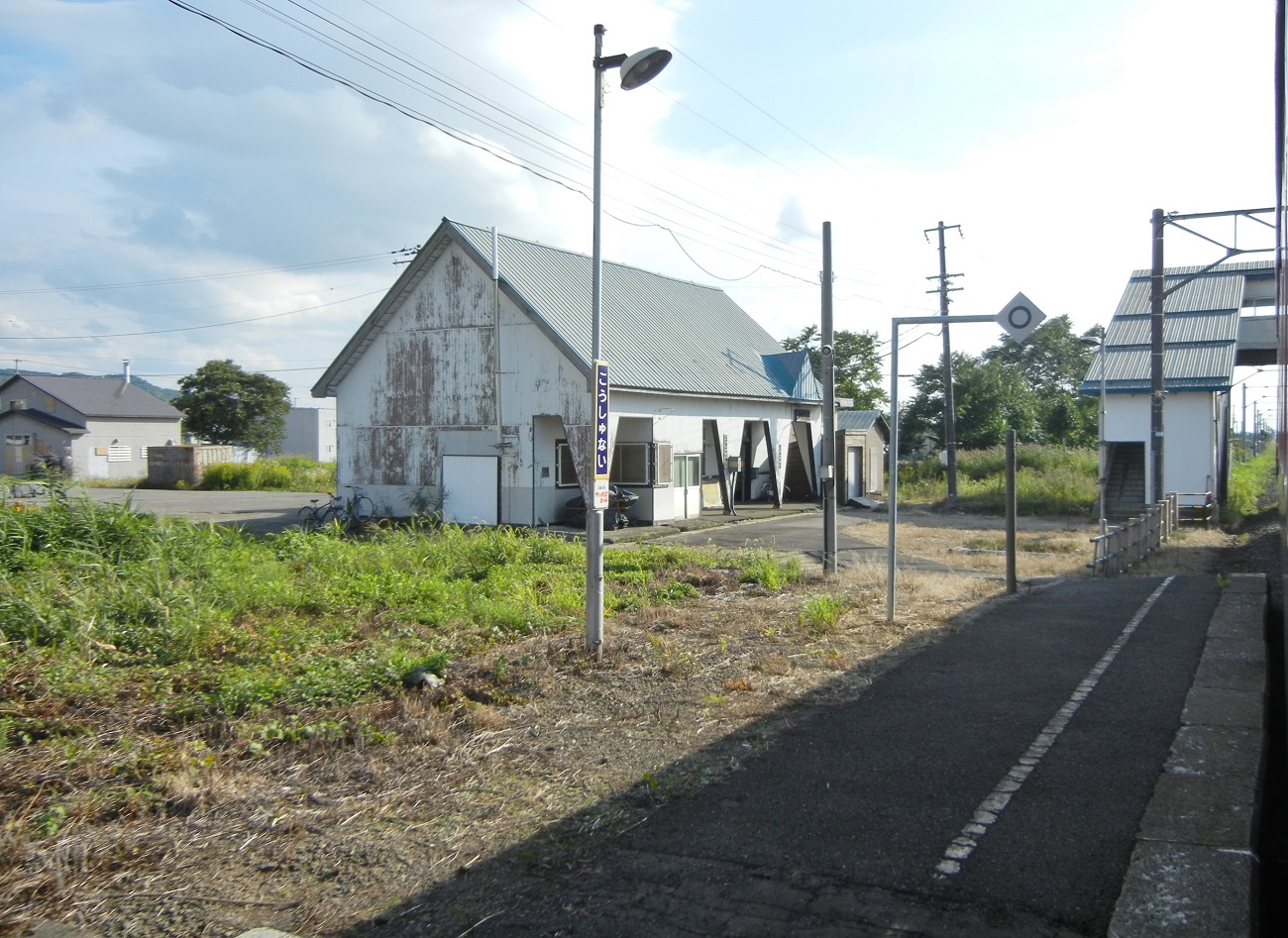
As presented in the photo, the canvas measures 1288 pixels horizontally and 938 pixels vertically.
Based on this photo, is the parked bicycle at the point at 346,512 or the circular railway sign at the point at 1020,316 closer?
the circular railway sign at the point at 1020,316

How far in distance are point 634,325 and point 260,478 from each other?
24.2m

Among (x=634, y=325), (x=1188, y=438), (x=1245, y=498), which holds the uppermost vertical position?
(x=634, y=325)

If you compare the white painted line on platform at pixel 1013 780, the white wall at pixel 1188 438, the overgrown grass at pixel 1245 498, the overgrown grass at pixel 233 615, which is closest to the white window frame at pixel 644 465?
the overgrown grass at pixel 233 615

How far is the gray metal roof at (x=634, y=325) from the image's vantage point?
23234mm

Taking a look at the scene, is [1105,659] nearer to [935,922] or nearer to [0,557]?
→ [935,922]

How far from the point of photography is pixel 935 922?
13.0ft

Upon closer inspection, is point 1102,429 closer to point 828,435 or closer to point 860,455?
point 860,455

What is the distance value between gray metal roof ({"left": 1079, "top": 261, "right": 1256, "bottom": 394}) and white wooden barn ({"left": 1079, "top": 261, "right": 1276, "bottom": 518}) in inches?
1.1

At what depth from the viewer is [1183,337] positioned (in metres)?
29.8

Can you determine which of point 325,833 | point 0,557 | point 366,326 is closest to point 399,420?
point 366,326

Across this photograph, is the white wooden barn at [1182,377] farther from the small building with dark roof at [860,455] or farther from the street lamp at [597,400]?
→ the street lamp at [597,400]

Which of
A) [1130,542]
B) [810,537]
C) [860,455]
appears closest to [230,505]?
[810,537]

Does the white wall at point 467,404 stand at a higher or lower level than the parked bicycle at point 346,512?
higher

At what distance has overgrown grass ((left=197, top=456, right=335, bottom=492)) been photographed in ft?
142
